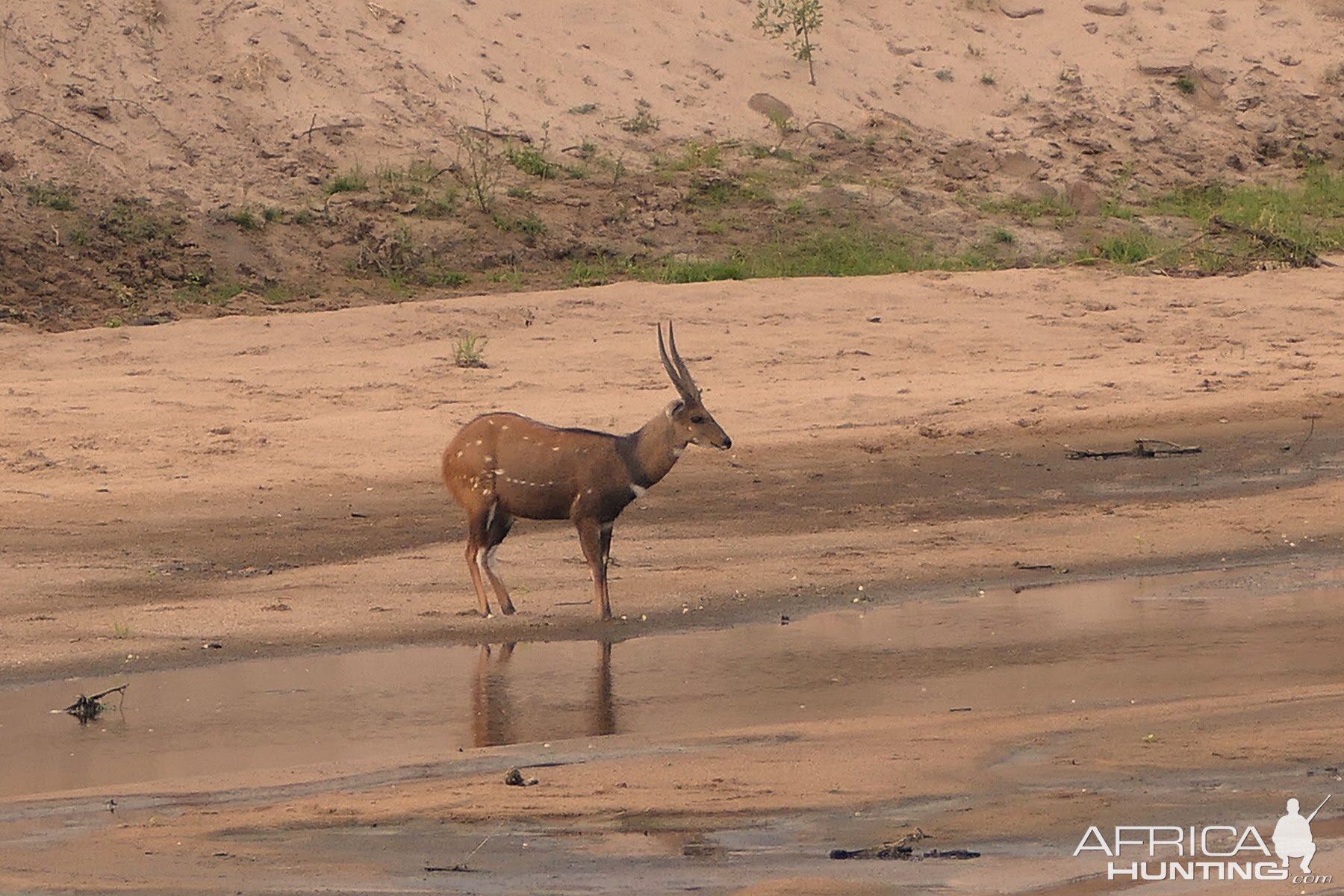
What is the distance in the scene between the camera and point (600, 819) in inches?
269

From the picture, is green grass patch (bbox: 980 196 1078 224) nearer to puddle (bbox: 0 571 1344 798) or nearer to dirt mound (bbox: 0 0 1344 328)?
dirt mound (bbox: 0 0 1344 328)

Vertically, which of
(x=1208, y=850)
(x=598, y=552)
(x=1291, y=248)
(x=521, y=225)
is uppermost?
(x=521, y=225)

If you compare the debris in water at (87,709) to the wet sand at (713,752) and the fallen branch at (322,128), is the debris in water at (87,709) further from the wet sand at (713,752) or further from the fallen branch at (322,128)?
the fallen branch at (322,128)

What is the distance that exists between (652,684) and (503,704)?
0.69m

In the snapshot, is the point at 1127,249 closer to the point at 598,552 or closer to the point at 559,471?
the point at 559,471

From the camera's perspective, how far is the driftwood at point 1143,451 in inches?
521

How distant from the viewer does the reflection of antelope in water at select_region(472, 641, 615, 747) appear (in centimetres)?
823

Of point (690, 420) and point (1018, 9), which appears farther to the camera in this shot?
point (1018, 9)

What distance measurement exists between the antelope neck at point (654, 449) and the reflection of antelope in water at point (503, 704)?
3.14 ft

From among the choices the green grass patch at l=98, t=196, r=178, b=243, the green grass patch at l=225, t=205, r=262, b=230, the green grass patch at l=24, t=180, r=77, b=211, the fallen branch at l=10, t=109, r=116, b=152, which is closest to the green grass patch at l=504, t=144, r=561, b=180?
the green grass patch at l=225, t=205, r=262, b=230

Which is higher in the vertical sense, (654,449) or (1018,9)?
(1018,9)

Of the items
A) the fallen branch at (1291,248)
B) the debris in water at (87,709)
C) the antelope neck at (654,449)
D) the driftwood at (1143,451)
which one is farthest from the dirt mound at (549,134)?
the debris in water at (87,709)

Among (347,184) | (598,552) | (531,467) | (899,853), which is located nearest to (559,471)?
(531,467)

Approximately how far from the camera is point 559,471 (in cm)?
1014
